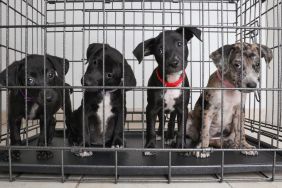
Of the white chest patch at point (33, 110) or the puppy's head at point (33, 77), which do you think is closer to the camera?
the puppy's head at point (33, 77)

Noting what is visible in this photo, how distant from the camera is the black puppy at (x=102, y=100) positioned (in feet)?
7.15

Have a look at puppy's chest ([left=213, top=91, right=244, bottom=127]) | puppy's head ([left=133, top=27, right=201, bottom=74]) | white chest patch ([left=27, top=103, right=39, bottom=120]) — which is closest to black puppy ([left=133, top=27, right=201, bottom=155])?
puppy's head ([left=133, top=27, right=201, bottom=74])

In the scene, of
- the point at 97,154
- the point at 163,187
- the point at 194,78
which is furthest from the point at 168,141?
the point at 194,78

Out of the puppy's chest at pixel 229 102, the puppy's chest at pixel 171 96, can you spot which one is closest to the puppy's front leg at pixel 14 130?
the puppy's chest at pixel 171 96

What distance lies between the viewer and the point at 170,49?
2.21 meters

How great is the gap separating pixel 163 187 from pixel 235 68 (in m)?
1.09

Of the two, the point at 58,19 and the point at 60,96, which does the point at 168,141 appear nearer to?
the point at 60,96

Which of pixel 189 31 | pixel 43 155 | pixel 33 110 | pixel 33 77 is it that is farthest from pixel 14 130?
pixel 189 31

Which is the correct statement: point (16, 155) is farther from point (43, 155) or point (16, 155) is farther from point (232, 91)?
point (232, 91)

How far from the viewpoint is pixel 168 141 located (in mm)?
2639

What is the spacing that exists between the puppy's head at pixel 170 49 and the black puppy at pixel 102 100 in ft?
0.65

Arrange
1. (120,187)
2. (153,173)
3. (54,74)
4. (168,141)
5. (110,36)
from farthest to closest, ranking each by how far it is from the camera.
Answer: (110,36)
(168,141)
(54,74)
(153,173)
(120,187)

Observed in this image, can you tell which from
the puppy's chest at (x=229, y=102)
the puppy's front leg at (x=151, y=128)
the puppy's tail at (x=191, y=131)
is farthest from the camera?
the puppy's tail at (x=191, y=131)

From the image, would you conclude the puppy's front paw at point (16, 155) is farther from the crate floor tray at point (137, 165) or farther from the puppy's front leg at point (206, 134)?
the puppy's front leg at point (206, 134)
